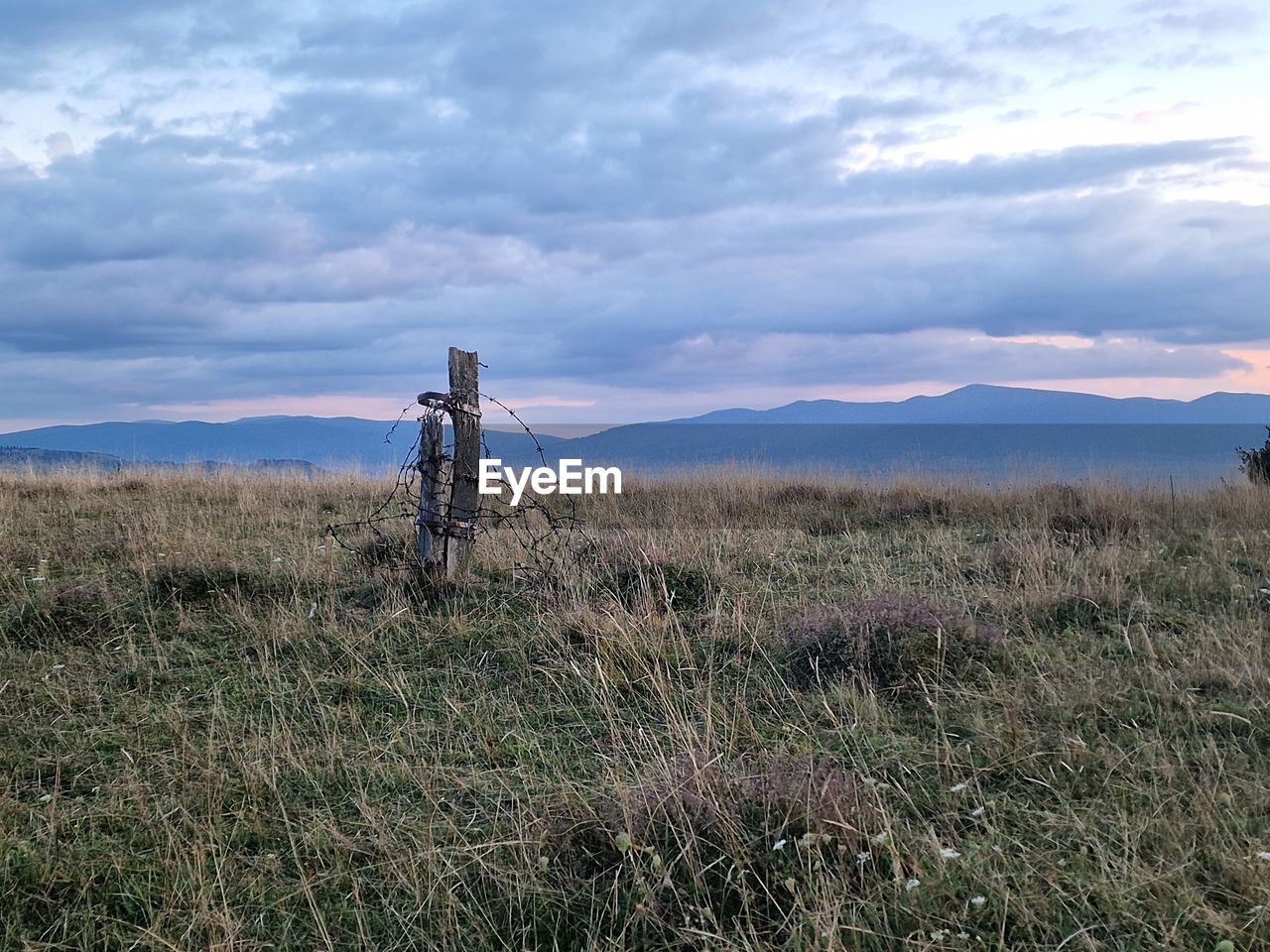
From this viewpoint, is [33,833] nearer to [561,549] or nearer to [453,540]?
[453,540]

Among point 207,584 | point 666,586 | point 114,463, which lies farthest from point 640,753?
point 114,463

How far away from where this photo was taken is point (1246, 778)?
360 cm

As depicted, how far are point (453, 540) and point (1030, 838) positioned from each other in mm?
4616

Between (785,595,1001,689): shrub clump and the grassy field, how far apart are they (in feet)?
0.08

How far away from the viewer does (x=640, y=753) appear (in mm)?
3854

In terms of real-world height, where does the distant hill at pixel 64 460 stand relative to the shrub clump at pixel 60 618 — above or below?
above

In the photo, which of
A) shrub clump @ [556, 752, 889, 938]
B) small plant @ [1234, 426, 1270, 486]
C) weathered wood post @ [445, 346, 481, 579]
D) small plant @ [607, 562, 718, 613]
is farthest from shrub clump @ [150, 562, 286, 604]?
small plant @ [1234, 426, 1270, 486]

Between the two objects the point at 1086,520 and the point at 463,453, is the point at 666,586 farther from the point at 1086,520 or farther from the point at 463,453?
the point at 1086,520

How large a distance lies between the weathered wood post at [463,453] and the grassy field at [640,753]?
41 centimetres

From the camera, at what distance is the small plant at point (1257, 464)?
1408 cm

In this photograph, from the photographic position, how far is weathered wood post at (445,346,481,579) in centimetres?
682

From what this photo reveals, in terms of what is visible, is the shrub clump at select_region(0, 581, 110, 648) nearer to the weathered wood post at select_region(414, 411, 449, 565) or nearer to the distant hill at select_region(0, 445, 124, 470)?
the weathered wood post at select_region(414, 411, 449, 565)

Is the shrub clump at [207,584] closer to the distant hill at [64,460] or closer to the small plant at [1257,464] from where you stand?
the distant hill at [64,460]

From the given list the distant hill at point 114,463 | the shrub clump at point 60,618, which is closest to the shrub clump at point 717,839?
the shrub clump at point 60,618
